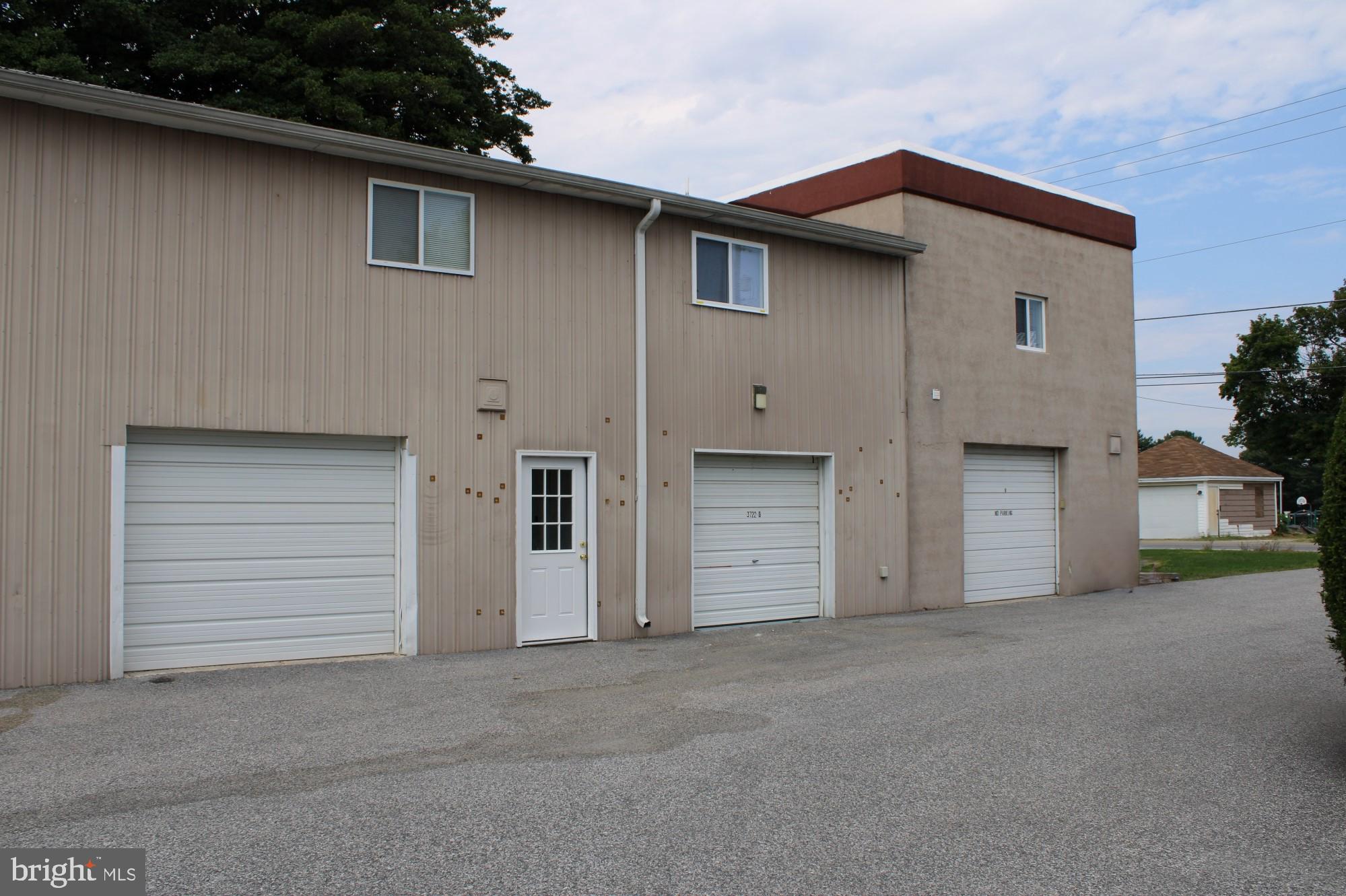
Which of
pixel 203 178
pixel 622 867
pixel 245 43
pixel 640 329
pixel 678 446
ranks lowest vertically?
pixel 622 867

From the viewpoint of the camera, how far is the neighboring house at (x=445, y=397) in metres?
8.54

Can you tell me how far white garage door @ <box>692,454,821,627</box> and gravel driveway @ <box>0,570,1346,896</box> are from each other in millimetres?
2435

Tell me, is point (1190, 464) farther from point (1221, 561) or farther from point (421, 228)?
point (421, 228)

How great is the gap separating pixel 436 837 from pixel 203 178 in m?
6.90

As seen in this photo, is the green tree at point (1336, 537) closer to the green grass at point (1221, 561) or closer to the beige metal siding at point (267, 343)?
the beige metal siding at point (267, 343)

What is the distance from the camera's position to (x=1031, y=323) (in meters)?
15.9

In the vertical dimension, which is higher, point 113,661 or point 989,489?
point 989,489

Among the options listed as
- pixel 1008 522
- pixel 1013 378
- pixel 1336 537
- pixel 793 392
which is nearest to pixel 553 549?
pixel 793 392

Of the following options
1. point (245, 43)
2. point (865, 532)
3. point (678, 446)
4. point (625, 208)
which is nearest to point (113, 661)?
point (678, 446)

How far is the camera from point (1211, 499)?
38.5 metres

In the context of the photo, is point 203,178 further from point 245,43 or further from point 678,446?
point 245,43

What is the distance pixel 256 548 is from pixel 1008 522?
1074cm

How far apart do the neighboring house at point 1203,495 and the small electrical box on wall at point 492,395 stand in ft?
116

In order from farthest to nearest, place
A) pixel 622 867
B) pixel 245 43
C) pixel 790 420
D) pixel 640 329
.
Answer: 1. pixel 245 43
2. pixel 790 420
3. pixel 640 329
4. pixel 622 867
